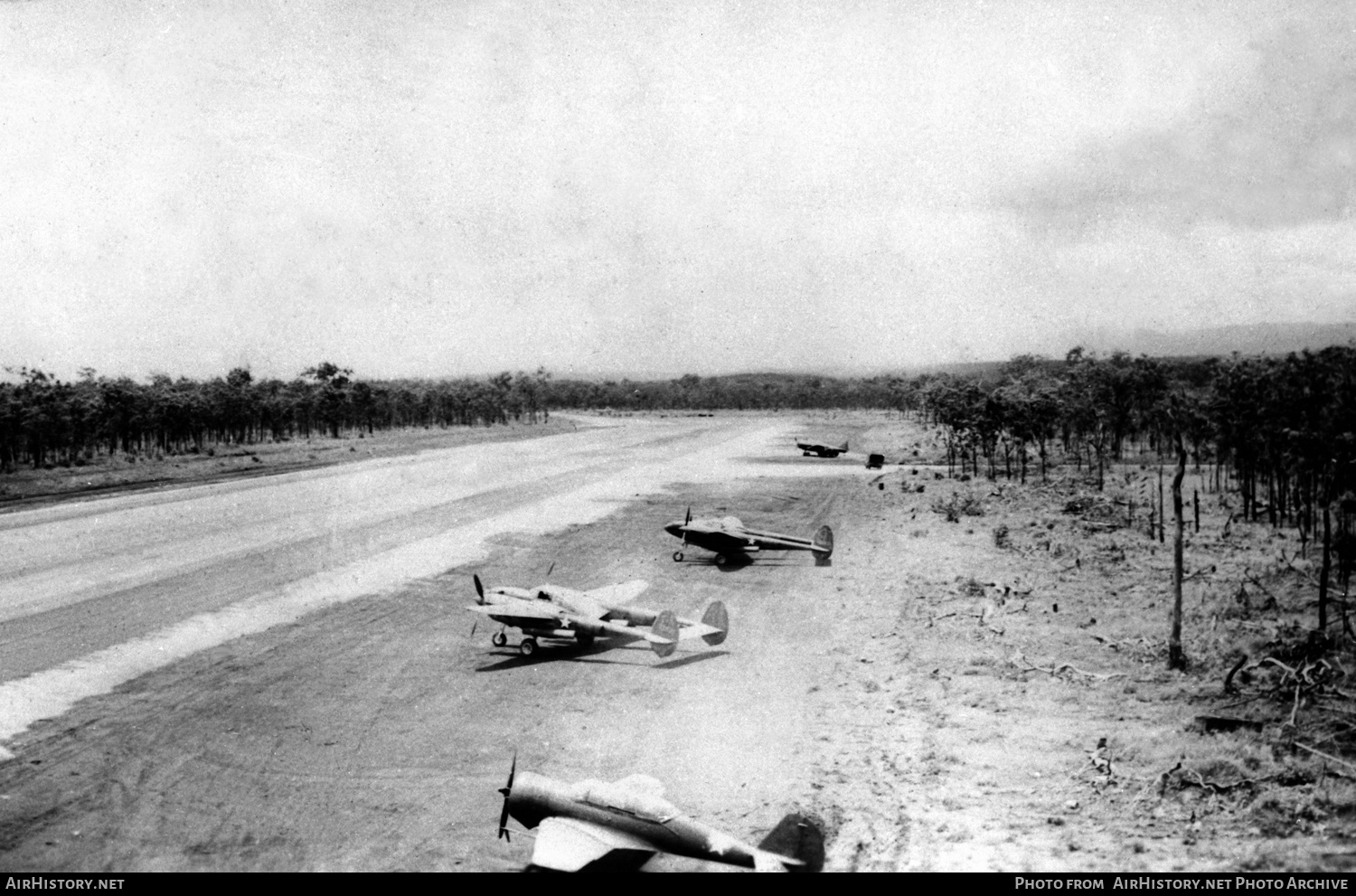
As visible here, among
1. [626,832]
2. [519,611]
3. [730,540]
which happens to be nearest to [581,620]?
[519,611]

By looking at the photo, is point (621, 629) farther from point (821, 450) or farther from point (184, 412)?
point (184, 412)

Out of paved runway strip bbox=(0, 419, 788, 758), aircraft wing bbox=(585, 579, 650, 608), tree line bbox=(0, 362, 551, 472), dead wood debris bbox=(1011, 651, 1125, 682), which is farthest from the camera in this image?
tree line bbox=(0, 362, 551, 472)

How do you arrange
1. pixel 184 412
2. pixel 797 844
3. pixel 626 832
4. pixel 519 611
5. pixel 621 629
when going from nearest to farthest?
pixel 797 844
pixel 626 832
pixel 621 629
pixel 519 611
pixel 184 412

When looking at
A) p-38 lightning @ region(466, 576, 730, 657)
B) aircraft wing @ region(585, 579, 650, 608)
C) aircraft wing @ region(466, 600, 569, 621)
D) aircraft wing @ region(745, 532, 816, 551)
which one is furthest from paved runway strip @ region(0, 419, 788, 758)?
aircraft wing @ region(745, 532, 816, 551)

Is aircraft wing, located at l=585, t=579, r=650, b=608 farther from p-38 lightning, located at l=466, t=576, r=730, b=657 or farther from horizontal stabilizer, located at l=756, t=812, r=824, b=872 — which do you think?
horizontal stabilizer, located at l=756, t=812, r=824, b=872

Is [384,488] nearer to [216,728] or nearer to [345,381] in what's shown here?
[216,728]

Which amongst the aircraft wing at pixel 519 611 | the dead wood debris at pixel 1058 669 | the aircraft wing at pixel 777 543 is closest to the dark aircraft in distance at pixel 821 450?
the aircraft wing at pixel 777 543
